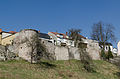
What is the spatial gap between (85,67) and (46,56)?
7.65 metres

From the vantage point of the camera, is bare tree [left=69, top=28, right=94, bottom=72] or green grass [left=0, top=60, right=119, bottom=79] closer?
green grass [left=0, top=60, right=119, bottom=79]

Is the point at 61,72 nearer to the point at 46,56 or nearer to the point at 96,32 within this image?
the point at 46,56

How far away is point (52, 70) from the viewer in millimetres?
31016

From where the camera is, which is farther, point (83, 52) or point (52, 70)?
point (83, 52)

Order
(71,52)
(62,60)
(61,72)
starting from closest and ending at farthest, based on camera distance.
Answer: (61,72) → (62,60) → (71,52)

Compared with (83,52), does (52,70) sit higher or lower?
lower

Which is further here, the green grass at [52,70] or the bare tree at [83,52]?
the bare tree at [83,52]

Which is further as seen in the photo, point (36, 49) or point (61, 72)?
point (36, 49)

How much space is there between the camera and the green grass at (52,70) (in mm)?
25198

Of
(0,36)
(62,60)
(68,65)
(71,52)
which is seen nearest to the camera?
(68,65)

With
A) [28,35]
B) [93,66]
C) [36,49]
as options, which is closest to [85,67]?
[93,66]

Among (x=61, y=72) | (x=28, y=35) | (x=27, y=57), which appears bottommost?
(x=61, y=72)

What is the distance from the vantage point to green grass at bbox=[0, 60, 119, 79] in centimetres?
2520

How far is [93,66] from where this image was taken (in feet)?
128
